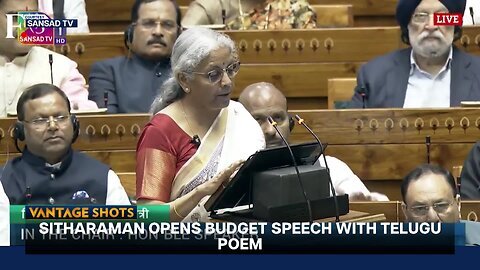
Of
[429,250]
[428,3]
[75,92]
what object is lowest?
[429,250]

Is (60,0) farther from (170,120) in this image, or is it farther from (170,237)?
(170,237)

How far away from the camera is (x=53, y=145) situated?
3781mm

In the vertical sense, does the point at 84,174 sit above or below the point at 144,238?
above

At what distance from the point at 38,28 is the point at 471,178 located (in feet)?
5.08

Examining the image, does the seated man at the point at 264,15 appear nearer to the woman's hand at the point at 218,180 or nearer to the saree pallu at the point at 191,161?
the saree pallu at the point at 191,161

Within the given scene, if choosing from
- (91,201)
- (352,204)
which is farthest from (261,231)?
(91,201)

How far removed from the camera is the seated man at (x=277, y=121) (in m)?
3.95

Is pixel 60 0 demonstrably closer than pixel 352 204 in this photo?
No

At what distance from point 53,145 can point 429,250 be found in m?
1.87

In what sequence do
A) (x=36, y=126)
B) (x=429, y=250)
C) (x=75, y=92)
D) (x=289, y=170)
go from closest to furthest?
(x=429, y=250), (x=289, y=170), (x=36, y=126), (x=75, y=92)

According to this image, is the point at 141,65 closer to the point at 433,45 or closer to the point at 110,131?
the point at 110,131

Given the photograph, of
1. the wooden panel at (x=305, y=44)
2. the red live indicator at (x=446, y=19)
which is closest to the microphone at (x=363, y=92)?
the red live indicator at (x=446, y=19)

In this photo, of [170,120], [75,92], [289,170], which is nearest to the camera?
[289,170]

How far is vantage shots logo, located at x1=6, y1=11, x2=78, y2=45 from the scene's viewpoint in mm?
4309
